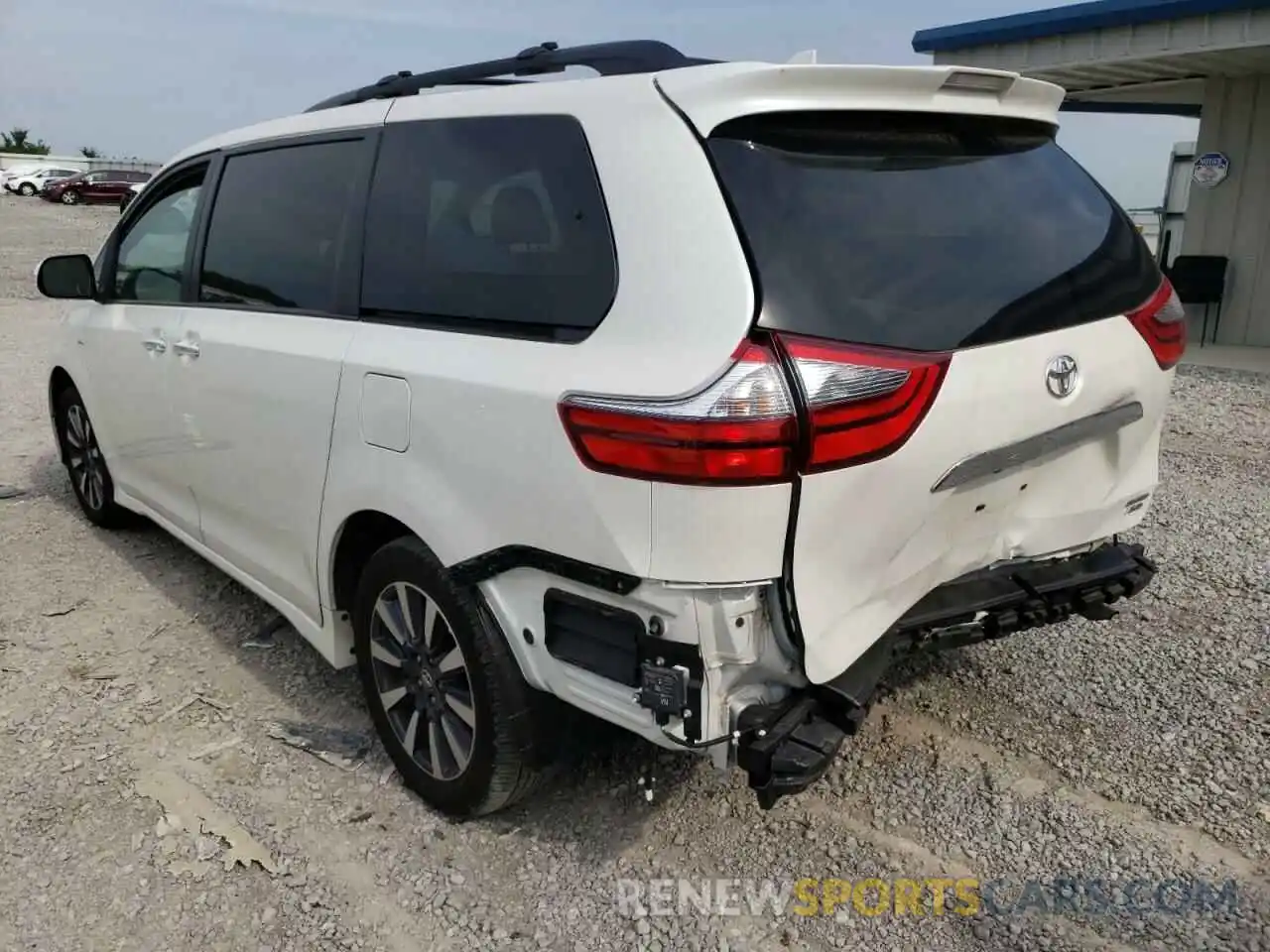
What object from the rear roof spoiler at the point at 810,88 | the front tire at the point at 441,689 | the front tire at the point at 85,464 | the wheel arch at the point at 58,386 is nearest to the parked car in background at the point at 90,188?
the wheel arch at the point at 58,386

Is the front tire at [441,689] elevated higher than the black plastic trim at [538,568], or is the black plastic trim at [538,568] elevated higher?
the black plastic trim at [538,568]

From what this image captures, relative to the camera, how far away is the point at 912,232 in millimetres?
2336

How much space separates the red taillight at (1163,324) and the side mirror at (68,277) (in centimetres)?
412

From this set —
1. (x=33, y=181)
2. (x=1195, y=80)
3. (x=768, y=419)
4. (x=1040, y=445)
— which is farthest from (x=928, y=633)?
(x=33, y=181)

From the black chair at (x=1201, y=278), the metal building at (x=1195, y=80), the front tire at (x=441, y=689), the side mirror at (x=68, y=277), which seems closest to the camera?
the front tire at (x=441, y=689)

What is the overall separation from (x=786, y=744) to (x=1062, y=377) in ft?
3.63

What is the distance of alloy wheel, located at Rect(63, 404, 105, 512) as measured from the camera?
16.6 feet

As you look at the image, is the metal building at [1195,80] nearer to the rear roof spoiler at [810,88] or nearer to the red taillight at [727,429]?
the rear roof spoiler at [810,88]

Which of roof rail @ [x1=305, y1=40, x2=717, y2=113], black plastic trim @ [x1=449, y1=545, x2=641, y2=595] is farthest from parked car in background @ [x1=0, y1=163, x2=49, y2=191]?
black plastic trim @ [x1=449, y1=545, x2=641, y2=595]

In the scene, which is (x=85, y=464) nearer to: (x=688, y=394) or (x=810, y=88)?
(x=688, y=394)

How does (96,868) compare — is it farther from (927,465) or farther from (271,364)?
(927,465)

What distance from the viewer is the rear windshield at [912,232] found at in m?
2.15

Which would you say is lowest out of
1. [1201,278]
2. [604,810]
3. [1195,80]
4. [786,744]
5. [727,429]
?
[604,810]

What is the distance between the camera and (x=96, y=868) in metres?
2.73
